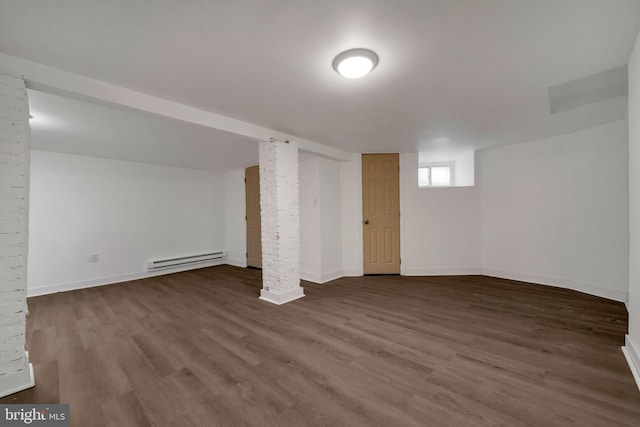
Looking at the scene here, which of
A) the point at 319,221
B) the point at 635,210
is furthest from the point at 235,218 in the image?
the point at 635,210

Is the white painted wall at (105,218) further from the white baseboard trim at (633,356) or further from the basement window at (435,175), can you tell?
the white baseboard trim at (633,356)

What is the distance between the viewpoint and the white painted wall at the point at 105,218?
4.15 meters

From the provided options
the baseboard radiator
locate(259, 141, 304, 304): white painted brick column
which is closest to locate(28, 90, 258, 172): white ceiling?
locate(259, 141, 304, 304): white painted brick column

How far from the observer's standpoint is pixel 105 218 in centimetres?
476

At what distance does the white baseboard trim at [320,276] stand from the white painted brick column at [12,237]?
3.42 meters

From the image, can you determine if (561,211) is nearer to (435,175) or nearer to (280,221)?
(435,175)

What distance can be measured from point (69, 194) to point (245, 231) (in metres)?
3.24

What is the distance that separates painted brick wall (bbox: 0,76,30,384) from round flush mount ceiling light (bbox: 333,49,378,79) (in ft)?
7.87

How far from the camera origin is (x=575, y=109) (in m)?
2.98

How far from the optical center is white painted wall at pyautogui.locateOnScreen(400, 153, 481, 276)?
4973 millimetres

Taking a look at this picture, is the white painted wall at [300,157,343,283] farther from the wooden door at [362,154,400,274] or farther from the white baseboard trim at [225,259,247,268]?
the white baseboard trim at [225,259,247,268]

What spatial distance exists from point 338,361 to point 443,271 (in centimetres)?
373

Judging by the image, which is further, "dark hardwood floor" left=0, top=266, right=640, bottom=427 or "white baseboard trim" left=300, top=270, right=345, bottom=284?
"white baseboard trim" left=300, top=270, right=345, bottom=284

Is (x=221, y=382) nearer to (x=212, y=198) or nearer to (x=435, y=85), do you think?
(x=435, y=85)
